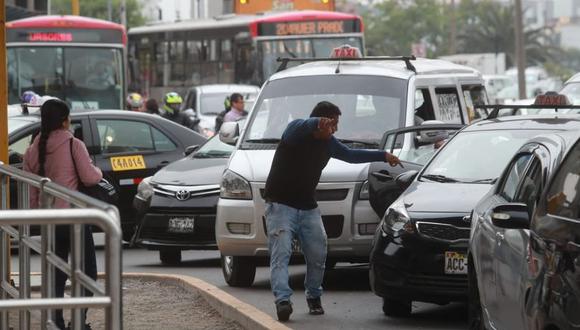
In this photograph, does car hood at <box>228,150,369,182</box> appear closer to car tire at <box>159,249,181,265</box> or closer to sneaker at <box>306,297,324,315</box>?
sneaker at <box>306,297,324,315</box>

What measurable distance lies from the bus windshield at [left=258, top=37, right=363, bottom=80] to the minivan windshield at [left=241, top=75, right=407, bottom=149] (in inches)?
795

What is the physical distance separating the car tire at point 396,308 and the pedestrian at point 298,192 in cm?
54

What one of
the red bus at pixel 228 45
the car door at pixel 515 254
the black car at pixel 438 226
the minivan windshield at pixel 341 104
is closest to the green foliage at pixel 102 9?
the red bus at pixel 228 45

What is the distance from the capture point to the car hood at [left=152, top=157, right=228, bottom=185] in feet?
53.3

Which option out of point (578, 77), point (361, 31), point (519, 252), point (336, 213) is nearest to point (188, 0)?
point (361, 31)

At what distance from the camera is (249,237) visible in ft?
43.9

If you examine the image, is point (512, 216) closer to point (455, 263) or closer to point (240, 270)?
point (455, 263)

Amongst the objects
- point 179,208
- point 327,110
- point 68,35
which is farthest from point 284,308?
point 68,35

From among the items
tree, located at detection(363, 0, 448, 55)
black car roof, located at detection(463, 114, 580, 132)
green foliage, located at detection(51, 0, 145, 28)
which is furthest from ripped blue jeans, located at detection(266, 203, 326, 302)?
tree, located at detection(363, 0, 448, 55)

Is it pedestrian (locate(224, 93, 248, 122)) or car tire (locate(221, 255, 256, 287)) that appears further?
pedestrian (locate(224, 93, 248, 122))

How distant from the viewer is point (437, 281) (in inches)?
432

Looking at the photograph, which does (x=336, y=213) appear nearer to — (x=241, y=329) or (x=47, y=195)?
(x=241, y=329)

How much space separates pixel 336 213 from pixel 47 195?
5.64m

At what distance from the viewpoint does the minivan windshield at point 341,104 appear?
14.2m
